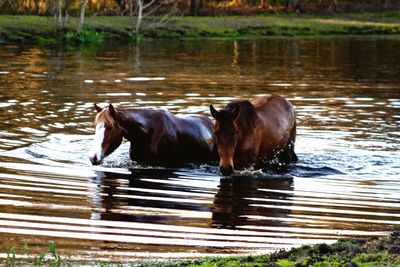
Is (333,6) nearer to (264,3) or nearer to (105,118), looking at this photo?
(264,3)

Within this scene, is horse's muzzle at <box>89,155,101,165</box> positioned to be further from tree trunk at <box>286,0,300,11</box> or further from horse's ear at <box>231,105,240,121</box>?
tree trunk at <box>286,0,300,11</box>

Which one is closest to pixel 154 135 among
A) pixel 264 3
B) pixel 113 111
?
pixel 113 111

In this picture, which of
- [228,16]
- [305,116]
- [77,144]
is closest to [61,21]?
[228,16]

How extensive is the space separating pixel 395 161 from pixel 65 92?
10.9 metres

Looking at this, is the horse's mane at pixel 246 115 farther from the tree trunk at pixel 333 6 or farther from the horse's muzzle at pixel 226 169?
the tree trunk at pixel 333 6

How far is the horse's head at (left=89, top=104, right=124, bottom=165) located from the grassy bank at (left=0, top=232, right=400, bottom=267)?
16.3ft

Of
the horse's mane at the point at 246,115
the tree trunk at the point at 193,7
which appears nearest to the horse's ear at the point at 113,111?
the horse's mane at the point at 246,115

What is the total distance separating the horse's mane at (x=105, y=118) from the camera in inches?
547

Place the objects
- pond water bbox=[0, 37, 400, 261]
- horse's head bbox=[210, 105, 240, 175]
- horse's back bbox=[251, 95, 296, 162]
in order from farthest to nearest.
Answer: horse's back bbox=[251, 95, 296, 162] < horse's head bbox=[210, 105, 240, 175] < pond water bbox=[0, 37, 400, 261]

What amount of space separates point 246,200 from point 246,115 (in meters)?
1.64

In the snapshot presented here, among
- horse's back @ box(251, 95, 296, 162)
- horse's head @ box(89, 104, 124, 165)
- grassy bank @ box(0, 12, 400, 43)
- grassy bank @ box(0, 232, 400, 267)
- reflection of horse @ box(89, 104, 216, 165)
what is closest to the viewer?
grassy bank @ box(0, 232, 400, 267)

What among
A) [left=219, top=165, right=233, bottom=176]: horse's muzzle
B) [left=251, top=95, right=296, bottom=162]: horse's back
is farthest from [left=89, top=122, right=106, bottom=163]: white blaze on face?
[left=251, top=95, right=296, bottom=162]: horse's back

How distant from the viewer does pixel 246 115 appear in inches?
546

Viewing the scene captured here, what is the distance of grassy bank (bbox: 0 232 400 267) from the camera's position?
318 inches
